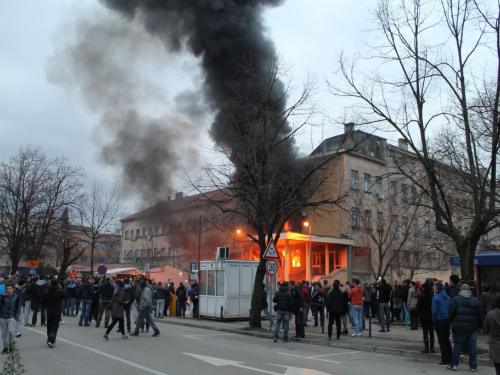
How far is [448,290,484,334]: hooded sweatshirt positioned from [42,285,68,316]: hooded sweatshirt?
8.38m

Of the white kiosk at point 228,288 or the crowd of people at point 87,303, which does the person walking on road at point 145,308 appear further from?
the white kiosk at point 228,288

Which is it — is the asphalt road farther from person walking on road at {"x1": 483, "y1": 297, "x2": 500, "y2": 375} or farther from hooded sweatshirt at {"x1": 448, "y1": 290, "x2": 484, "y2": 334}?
person walking on road at {"x1": 483, "y1": 297, "x2": 500, "y2": 375}

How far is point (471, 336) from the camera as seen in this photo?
7.85 m

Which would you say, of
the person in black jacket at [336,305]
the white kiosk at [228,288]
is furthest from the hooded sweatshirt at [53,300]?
the white kiosk at [228,288]

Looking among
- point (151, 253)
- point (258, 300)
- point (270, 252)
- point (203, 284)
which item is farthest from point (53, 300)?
point (151, 253)

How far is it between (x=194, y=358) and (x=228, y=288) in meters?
8.90

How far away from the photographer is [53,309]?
32.8 ft

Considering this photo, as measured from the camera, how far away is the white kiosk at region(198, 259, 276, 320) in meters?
17.6

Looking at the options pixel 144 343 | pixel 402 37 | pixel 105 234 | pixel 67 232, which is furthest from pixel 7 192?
pixel 402 37

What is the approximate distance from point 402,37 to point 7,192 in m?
28.6

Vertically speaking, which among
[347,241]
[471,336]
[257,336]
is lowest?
[257,336]

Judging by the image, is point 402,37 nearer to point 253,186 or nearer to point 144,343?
point 253,186

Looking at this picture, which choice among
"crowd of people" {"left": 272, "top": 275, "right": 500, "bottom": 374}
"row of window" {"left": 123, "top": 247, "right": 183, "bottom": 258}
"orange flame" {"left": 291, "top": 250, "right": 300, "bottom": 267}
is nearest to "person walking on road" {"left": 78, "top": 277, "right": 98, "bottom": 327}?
Answer: "crowd of people" {"left": 272, "top": 275, "right": 500, "bottom": 374}

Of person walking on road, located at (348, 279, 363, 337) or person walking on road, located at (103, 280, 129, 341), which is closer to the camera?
person walking on road, located at (103, 280, 129, 341)
